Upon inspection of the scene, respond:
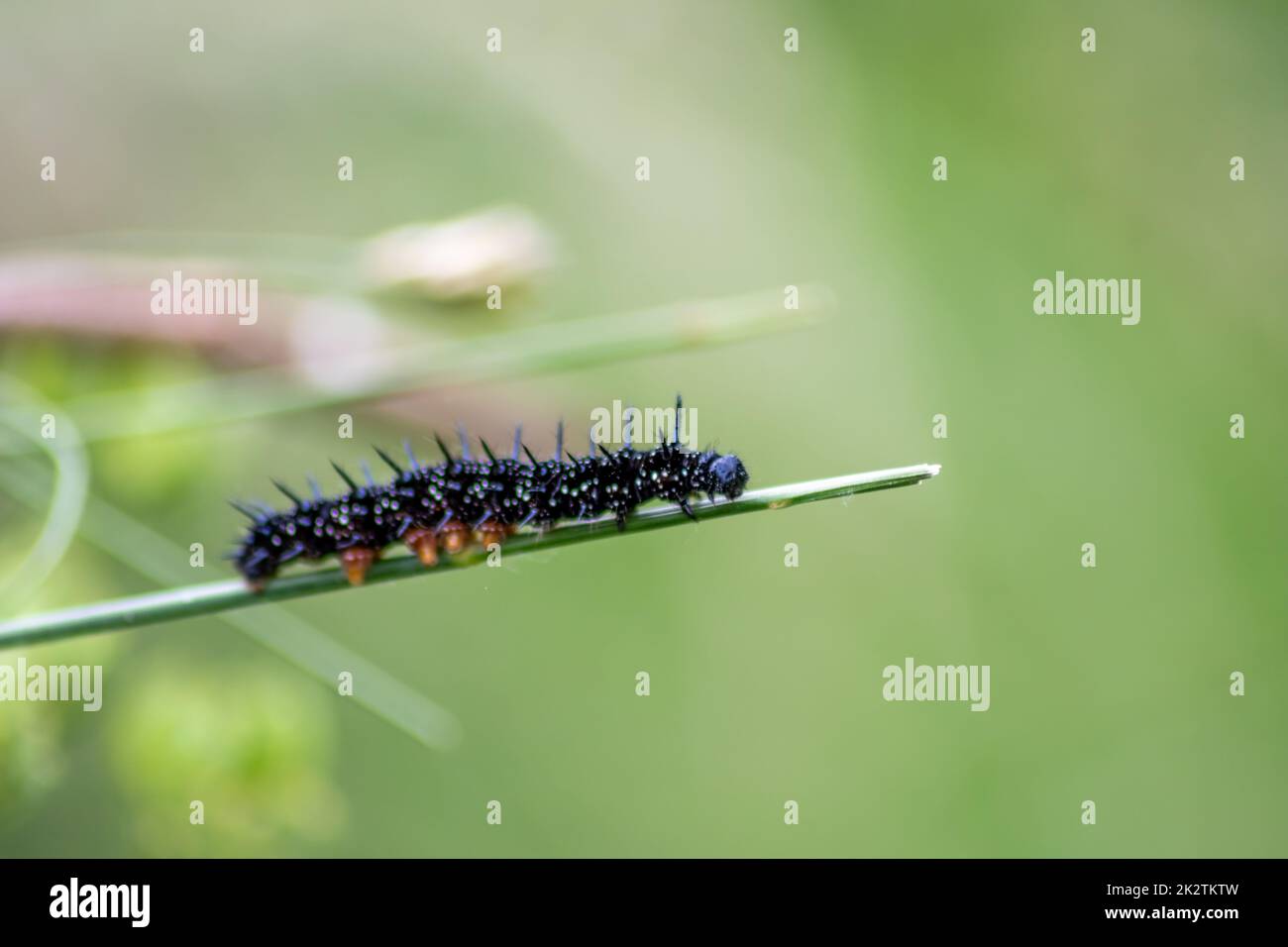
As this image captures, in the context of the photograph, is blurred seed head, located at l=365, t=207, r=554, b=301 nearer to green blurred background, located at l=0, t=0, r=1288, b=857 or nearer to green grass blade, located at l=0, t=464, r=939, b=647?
green grass blade, located at l=0, t=464, r=939, b=647

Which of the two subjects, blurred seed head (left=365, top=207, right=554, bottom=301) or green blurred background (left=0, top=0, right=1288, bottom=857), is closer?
blurred seed head (left=365, top=207, right=554, bottom=301)

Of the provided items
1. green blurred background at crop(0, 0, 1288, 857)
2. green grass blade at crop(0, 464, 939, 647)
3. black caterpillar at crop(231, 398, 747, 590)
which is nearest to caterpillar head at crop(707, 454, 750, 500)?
black caterpillar at crop(231, 398, 747, 590)

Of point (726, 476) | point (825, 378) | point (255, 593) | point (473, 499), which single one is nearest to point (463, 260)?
point (473, 499)

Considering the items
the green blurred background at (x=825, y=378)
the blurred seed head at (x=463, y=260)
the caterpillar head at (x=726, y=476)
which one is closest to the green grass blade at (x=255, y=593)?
the caterpillar head at (x=726, y=476)

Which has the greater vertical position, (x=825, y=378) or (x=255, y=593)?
(x=825, y=378)

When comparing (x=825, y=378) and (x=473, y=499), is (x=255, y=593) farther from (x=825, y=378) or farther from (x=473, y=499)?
(x=825, y=378)
